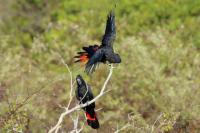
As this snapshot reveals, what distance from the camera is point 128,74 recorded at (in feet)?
51.0

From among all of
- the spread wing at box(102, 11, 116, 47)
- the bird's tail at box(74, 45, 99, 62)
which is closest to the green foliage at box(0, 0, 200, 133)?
the bird's tail at box(74, 45, 99, 62)

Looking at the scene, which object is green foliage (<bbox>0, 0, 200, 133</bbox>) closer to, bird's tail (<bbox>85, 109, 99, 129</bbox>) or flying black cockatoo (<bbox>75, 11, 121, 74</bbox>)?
bird's tail (<bbox>85, 109, 99, 129</bbox>)

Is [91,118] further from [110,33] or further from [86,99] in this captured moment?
[110,33]

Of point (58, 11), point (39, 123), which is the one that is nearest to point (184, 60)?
point (39, 123)

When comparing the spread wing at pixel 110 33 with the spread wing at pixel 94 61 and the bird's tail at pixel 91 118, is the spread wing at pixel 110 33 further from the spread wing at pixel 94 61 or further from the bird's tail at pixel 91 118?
the bird's tail at pixel 91 118

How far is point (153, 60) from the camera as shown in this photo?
51.9 feet

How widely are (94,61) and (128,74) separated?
6.50m

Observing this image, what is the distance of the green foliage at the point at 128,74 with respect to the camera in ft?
42.7

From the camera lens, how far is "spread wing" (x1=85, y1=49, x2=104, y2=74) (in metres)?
8.88

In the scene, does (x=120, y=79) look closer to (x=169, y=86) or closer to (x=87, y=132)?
(x=169, y=86)

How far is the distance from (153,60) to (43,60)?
3582 mm

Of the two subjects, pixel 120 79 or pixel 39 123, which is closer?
pixel 39 123

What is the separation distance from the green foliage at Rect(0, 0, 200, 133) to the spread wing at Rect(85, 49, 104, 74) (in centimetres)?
85

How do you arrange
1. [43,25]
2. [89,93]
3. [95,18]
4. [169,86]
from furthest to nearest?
[43,25], [95,18], [169,86], [89,93]
